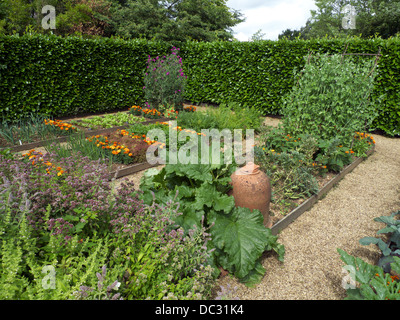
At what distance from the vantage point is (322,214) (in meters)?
3.74

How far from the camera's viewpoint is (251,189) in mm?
2816

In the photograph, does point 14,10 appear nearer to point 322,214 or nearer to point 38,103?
point 38,103

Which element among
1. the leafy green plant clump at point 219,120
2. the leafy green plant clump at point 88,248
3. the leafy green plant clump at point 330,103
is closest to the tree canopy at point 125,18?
the leafy green plant clump at point 219,120

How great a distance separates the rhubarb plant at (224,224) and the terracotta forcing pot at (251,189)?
132 millimetres

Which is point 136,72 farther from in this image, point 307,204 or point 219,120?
point 307,204

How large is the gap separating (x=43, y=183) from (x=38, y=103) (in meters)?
6.28

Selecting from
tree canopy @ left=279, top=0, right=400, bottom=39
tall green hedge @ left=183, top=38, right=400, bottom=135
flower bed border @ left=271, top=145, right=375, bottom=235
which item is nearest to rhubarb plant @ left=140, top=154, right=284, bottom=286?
flower bed border @ left=271, top=145, right=375, bottom=235

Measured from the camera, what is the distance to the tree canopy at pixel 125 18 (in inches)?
601

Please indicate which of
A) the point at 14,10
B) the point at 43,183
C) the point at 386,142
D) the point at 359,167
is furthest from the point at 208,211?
the point at 14,10

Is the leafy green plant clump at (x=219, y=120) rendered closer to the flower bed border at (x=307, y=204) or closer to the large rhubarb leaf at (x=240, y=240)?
the flower bed border at (x=307, y=204)

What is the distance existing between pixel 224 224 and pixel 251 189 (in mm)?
500

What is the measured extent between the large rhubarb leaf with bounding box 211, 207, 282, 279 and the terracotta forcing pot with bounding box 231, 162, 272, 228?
178 millimetres

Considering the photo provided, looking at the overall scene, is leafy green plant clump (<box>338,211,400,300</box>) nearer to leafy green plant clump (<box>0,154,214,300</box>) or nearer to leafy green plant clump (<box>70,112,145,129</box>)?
leafy green plant clump (<box>0,154,214,300</box>)
